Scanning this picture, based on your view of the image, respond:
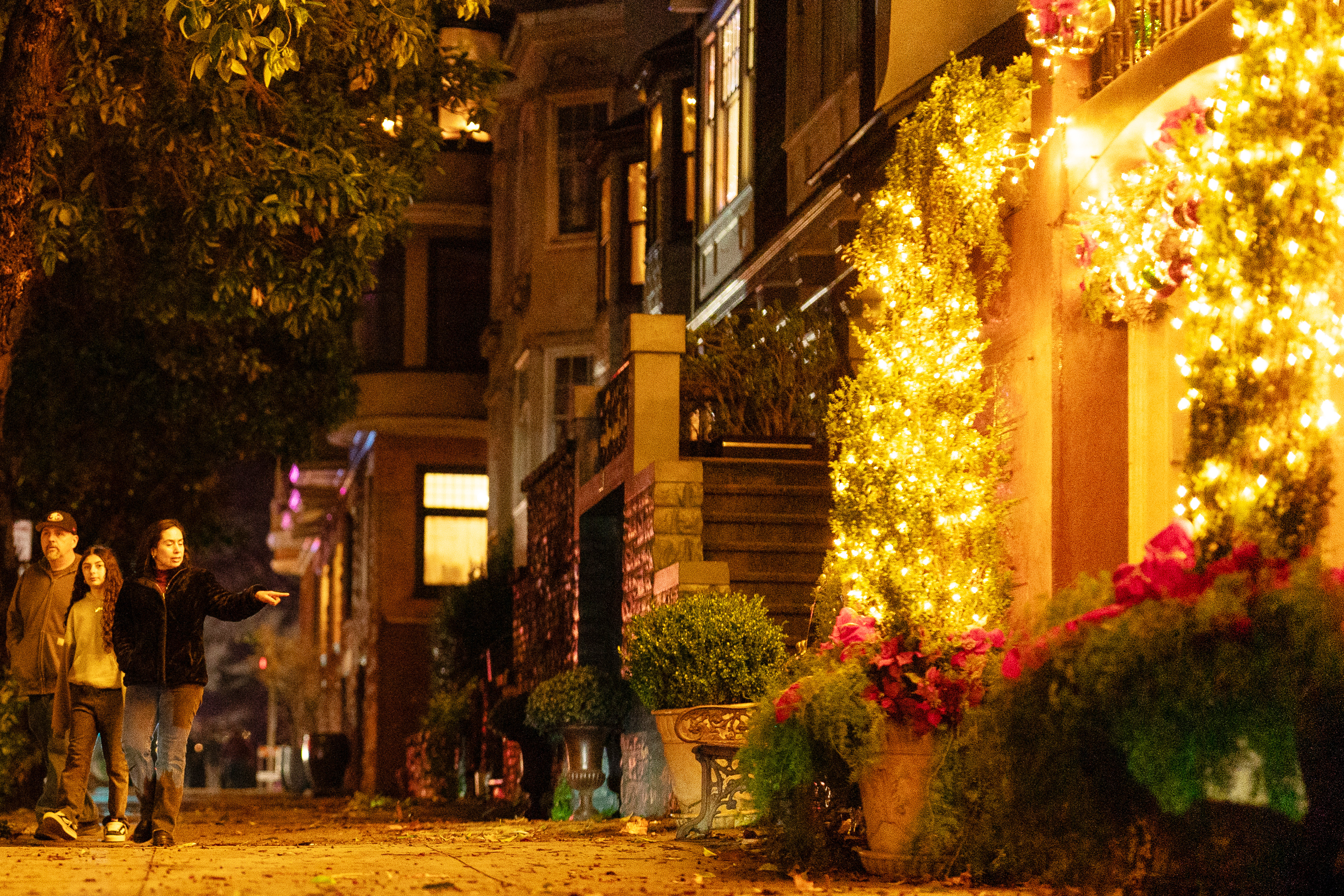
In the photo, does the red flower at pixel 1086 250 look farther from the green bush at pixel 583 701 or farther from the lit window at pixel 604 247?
the lit window at pixel 604 247

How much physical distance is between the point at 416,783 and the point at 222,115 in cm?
1720

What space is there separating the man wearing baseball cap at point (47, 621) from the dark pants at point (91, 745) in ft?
1.24

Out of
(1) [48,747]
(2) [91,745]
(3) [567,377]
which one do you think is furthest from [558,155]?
(2) [91,745]

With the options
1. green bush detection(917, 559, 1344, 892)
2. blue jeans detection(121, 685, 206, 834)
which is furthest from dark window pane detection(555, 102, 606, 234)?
green bush detection(917, 559, 1344, 892)

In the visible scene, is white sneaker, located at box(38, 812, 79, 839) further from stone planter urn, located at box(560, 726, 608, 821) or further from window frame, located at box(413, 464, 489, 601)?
window frame, located at box(413, 464, 489, 601)

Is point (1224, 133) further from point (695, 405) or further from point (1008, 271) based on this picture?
point (695, 405)

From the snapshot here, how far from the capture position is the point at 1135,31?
1066cm

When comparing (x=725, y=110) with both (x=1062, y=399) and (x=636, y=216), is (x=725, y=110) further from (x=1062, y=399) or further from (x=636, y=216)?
(x=1062, y=399)

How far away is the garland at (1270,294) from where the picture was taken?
6578 mm

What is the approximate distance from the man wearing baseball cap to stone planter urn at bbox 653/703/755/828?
12.5 ft

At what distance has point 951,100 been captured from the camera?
35.0ft

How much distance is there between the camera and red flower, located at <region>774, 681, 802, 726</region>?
28.9ft

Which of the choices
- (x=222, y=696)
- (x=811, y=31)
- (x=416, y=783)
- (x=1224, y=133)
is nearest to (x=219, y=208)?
(x=811, y=31)

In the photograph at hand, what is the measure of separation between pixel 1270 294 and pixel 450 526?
29.2 m
